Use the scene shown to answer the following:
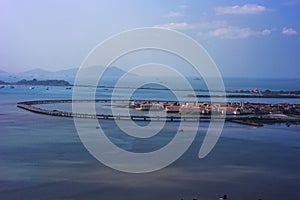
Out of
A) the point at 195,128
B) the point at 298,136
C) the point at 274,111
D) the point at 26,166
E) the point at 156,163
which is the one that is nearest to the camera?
the point at 26,166

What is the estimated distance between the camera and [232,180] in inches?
251

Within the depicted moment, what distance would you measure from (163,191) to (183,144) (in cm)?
416

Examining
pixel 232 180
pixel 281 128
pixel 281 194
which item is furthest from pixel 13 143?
pixel 281 128

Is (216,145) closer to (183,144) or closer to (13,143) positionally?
(183,144)

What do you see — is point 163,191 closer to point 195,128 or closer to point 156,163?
point 156,163

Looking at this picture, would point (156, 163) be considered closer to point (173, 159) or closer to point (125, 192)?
point (173, 159)

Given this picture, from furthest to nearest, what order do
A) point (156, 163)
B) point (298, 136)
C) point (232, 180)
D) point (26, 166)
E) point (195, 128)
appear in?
point (195, 128) < point (298, 136) < point (156, 163) < point (26, 166) < point (232, 180)

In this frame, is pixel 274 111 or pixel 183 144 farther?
pixel 274 111

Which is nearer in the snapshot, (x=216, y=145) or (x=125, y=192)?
(x=125, y=192)

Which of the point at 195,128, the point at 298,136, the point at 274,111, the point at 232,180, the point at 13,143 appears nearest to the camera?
the point at 232,180

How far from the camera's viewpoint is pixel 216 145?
32.2 ft

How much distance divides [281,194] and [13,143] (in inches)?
244

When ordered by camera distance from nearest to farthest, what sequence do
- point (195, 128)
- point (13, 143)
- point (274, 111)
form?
point (13, 143) → point (195, 128) → point (274, 111)

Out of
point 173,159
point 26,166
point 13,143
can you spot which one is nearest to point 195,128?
point 173,159
